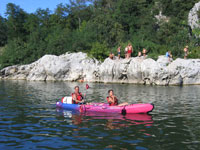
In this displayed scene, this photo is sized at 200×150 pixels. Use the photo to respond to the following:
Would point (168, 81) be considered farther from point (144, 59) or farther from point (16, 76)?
point (16, 76)

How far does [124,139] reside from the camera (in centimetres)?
982

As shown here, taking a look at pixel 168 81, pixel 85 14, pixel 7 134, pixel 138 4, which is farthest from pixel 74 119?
pixel 85 14

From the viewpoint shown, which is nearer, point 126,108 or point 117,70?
point 126,108

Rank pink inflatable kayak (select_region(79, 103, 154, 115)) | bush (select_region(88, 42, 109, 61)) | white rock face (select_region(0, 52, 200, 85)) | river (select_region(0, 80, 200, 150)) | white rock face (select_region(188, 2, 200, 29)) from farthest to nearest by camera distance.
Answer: white rock face (select_region(188, 2, 200, 29))
bush (select_region(88, 42, 109, 61))
white rock face (select_region(0, 52, 200, 85))
pink inflatable kayak (select_region(79, 103, 154, 115))
river (select_region(0, 80, 200, 150))

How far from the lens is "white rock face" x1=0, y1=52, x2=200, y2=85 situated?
32.6 meters

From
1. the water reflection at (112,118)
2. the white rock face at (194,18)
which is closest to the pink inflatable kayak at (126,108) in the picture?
the water reflection at (112,118)

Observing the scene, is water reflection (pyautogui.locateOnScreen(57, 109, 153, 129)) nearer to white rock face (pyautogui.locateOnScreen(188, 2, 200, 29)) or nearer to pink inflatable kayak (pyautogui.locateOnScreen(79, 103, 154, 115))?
pink inflatable kayak (pyautogui.locateOnScreen(79, 103, 154, 115))

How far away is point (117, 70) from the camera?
35.8m

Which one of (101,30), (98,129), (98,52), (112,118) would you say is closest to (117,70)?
(98,52)

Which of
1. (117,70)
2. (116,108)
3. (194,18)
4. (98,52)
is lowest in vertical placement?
(116,108)

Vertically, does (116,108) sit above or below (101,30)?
below

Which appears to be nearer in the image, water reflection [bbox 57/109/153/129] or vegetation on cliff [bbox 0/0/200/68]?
water reflection [bbox 57/109/153/129]

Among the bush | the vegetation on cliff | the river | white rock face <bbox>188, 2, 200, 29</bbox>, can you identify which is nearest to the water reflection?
the river

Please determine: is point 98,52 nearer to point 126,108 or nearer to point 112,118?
point 126,108
